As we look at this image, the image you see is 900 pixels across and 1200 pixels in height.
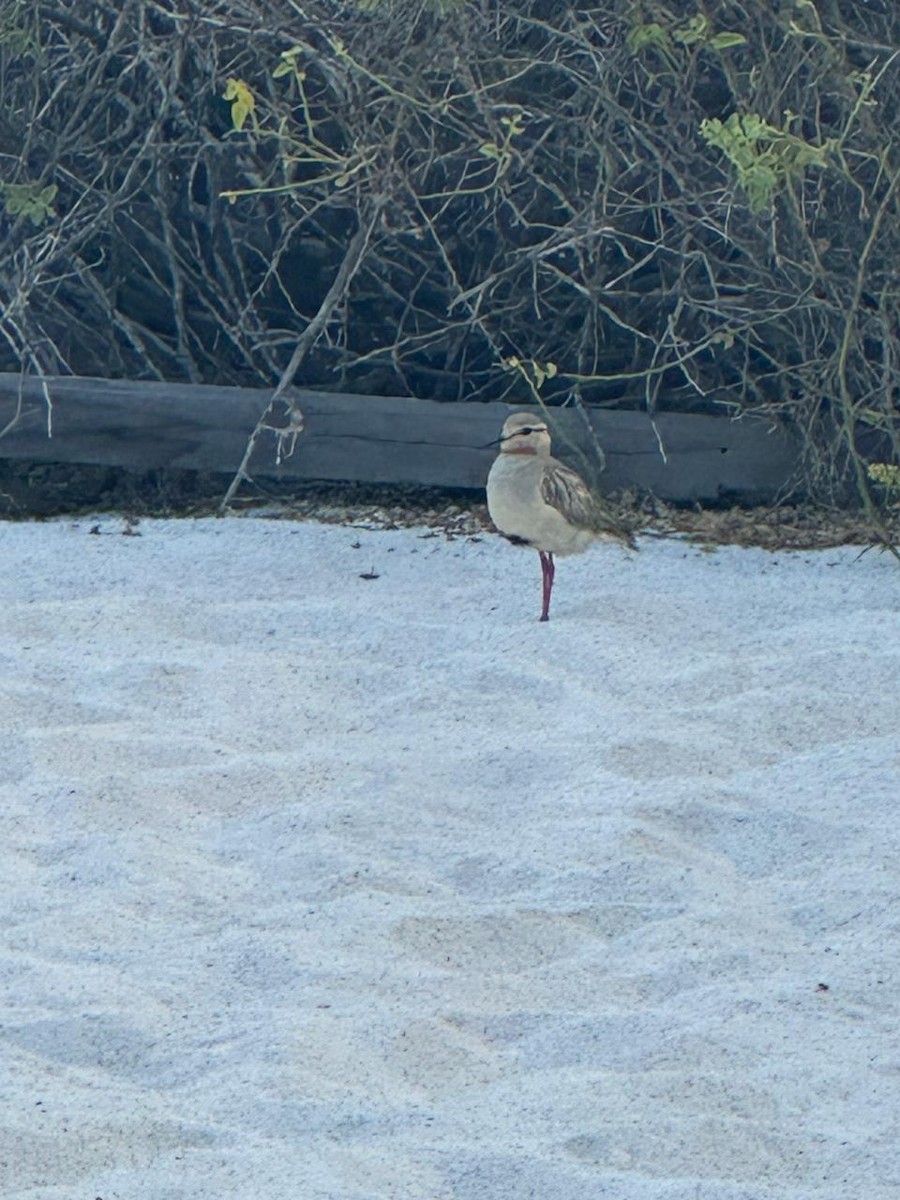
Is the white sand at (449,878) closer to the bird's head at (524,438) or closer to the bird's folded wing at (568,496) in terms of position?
the bird's folded wing at (568,496)

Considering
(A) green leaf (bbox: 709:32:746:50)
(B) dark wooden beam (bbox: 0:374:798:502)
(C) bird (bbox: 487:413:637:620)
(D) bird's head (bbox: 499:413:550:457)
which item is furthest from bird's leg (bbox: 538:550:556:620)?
(A) green leaf (bbox: 709:32:746:50)

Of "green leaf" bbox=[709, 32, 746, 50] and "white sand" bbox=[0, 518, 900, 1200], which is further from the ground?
"green leaf" bbox=[709, 32, 746, 50]

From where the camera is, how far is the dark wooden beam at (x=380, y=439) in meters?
6.25

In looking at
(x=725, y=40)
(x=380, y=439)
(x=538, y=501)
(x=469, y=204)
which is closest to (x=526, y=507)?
(x=538, y=501)

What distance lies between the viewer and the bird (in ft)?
16.3

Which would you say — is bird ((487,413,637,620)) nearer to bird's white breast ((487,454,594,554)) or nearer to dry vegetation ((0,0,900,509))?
bird's white breast ((487,454,594,554))

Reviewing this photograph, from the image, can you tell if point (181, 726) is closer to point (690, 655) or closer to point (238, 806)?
point (238, 806)

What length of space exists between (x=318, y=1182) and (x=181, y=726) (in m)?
1.86

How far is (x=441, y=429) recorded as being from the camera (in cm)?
627

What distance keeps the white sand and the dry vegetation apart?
930mm

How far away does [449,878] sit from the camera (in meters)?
3.81

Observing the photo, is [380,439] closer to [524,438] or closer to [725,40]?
[524,438]

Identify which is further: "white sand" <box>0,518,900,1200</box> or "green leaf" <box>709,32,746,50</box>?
"green leaf" <box>709,32,746,50</box>

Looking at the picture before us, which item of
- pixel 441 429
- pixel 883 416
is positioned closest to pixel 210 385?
pixel 441 429
